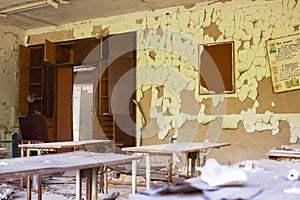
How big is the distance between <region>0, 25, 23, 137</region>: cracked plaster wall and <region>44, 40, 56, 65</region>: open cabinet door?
1.03 m

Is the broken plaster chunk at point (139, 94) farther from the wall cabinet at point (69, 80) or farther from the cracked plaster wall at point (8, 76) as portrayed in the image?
the cracked plaster wall at point (8, 76)

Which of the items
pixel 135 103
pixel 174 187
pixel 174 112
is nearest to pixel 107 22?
pixel 135 103

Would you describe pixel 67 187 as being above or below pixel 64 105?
below

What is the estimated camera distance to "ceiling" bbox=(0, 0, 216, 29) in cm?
583

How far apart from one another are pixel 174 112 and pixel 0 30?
384 cm

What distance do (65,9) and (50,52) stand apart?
89 cm

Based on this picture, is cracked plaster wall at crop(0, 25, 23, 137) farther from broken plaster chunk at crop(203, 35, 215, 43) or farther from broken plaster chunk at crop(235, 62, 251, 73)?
broken plaster chunk at crop(235, 62, 251, 73)

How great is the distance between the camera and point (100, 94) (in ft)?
Answer: 20.9

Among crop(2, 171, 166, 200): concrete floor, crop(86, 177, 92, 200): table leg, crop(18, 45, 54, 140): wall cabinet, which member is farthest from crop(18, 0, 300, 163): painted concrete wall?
crop(86, 177, 92, 200): table leg

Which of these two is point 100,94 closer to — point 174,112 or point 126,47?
point 126,47

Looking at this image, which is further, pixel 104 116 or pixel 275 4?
pixel 104 116

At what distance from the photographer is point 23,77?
23.4 feet

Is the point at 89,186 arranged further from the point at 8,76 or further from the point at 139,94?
the point at 8,76

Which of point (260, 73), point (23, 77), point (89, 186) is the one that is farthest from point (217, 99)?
→ point (23, 77)
